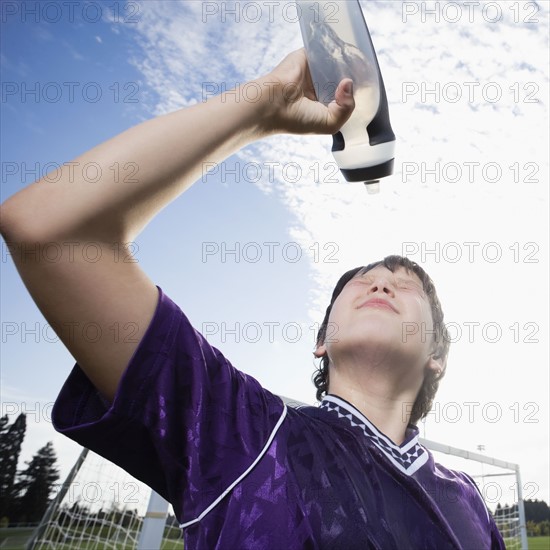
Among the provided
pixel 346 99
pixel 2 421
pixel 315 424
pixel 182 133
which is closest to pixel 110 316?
pixel 182 133

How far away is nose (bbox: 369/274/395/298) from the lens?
1.69m

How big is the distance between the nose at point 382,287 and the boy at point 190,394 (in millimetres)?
580

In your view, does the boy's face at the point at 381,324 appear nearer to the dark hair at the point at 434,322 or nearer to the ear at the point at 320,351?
the dark hair at the point at 434,322

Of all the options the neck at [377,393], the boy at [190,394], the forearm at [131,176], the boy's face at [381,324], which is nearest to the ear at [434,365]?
the boy's face at [381,324]

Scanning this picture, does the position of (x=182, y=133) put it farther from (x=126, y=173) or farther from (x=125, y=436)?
(x=125, y=436)

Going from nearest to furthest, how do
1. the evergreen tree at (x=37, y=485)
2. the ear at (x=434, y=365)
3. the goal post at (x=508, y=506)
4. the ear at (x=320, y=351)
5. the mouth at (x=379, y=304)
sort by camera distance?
1. the mouth at (x=379, y=304)
2. the ear at (x=434, y=365)
3. the ear at (x=320, y=351)
4. the goal post at (x=508, y=506)
5. the evergreen tree at (x=37, y=485)

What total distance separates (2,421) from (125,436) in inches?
1892

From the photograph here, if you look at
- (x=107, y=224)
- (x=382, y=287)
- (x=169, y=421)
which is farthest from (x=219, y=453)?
(x=382, y=287)

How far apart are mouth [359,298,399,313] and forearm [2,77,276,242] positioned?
772 mm

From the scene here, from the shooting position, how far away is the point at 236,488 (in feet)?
3.20

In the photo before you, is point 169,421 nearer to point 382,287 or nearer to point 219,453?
point 219,453

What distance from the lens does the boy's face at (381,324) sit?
153cm

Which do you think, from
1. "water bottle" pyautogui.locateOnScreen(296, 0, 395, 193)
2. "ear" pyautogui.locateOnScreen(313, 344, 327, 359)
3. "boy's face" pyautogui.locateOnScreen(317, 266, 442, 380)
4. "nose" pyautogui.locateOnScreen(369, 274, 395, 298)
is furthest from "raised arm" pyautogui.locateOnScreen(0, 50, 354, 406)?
"ear" pyautogui.locateOnScreen(313, 344, 327, 359)

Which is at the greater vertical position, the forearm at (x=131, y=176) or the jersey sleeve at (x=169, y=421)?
the forearm at (x=131, y=176)
